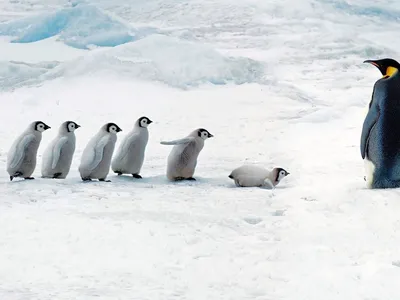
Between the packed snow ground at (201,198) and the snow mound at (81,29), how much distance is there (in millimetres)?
3999

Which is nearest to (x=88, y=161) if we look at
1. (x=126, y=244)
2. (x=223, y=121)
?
(x=126, y=244)

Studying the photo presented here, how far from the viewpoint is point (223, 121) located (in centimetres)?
1195

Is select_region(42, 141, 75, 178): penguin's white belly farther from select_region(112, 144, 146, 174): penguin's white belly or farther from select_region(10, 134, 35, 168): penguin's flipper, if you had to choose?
select_region(112, 144, 146, 174): penguin's white belly

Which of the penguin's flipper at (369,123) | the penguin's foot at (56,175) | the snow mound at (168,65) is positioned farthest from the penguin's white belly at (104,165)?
the snow mound at (168,65)

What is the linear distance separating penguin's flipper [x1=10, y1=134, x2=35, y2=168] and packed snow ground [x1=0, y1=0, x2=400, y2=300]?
0.27m

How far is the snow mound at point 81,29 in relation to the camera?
22.3 m

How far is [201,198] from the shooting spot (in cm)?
446

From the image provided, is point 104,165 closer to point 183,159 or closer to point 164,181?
point 164,181

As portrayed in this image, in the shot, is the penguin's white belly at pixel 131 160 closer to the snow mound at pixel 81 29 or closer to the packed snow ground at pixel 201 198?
the packed snow ground at pixel 201 198

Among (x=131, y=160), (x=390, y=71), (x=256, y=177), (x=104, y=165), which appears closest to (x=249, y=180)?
(x=256, y=177)

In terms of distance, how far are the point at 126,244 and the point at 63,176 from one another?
260 cm

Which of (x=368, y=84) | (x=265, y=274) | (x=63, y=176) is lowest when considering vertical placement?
(x=368, y=84)

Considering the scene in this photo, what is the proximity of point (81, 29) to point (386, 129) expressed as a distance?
19596mm

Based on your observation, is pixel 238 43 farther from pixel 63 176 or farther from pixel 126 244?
pixel 126 244
